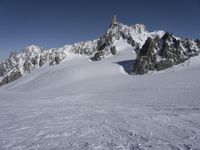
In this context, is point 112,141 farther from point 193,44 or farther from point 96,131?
point 193,44

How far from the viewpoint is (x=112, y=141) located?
1134 centimetres

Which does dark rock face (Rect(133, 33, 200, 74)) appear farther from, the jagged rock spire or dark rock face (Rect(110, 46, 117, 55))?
the jagged rock spire

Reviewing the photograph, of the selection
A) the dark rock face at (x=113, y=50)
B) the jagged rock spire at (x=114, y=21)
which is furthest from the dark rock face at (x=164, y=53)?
the jagged rock spire at (x=114, y=21)

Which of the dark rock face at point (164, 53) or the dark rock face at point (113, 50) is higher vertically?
the dark rock face at point (113, 50)

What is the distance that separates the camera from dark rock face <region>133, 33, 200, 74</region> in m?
54.4

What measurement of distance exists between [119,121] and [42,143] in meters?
5.47

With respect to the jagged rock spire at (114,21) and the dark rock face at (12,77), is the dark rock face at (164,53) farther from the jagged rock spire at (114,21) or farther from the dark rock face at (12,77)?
the dark rock face at (12,77)

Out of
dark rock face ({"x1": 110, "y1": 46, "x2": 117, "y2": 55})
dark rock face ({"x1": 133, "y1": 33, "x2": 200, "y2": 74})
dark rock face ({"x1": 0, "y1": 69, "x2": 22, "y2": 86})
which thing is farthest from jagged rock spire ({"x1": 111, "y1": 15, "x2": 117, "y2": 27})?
dark rock face ({"x1": 133, "y1": 33, "x2": 200, "y2": 74})

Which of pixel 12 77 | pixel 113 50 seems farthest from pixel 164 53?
pixel 12 77

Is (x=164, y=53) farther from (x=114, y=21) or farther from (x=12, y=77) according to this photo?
(x=12, y=77)

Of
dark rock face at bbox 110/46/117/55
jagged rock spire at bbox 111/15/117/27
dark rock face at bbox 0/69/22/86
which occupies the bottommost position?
dark rock face at bbox 0/69/22/86

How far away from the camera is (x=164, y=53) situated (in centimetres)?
5709

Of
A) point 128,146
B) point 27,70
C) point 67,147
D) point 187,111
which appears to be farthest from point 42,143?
point 27,70

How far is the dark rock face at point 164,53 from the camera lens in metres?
54.4
